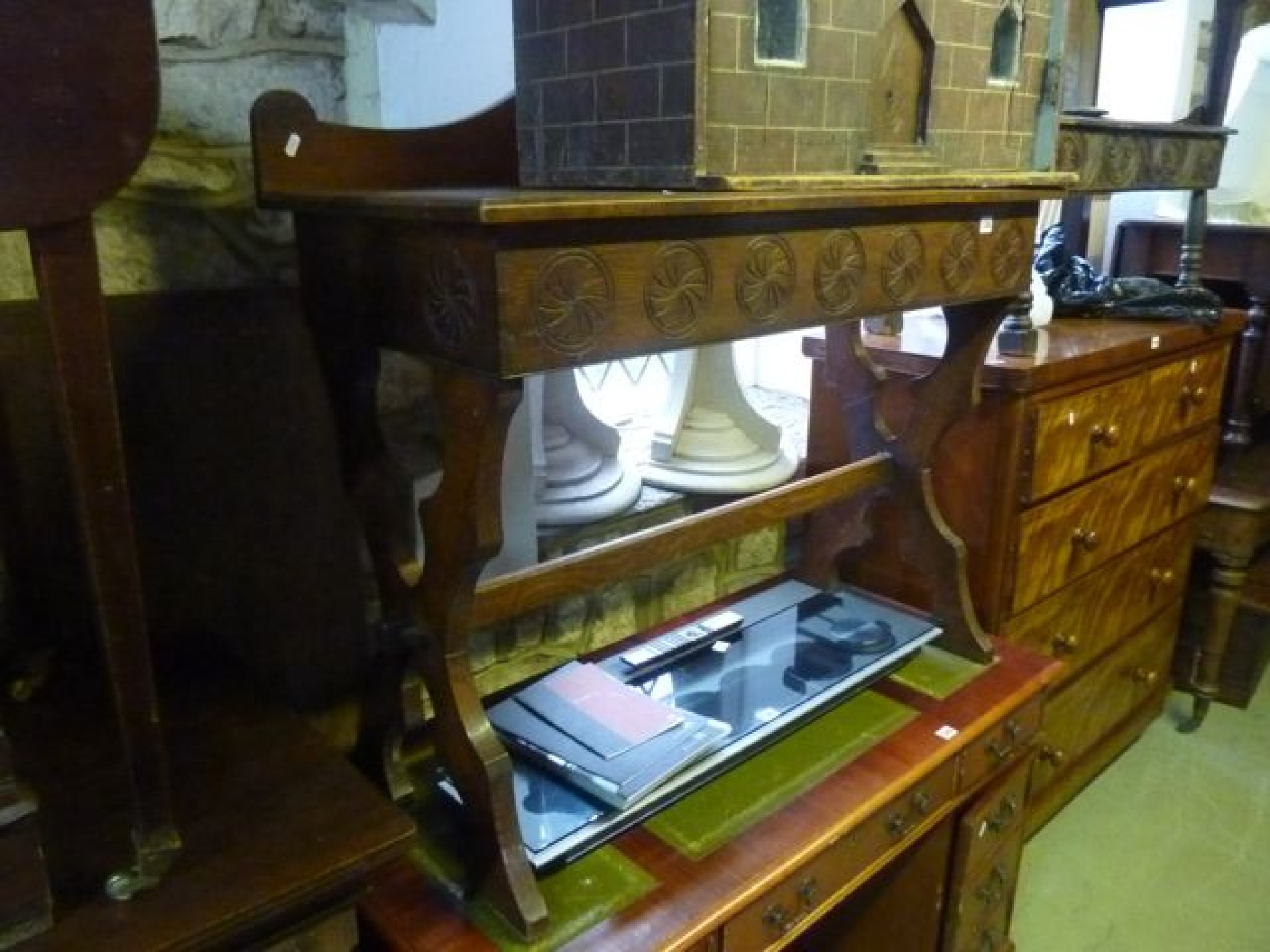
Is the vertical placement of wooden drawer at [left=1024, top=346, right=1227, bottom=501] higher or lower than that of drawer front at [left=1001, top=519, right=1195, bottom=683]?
higher

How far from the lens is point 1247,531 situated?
7.56ft

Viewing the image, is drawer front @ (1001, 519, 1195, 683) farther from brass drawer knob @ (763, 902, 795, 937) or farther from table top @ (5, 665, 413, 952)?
table top @ (5, 665, 413, 952)

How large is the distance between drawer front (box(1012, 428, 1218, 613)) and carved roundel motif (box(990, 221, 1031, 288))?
55 centimetres

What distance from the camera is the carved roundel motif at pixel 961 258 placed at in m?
1.17

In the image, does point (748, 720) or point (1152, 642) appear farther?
point (1152, 642)

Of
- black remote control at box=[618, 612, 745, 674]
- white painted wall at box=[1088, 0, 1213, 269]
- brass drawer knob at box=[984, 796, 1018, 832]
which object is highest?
white painted wall at box=[1088, 0, 1213, 269]

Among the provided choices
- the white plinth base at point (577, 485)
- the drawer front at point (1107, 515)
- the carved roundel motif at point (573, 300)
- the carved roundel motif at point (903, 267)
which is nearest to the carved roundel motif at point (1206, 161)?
the drawer front at point (1107, 515)

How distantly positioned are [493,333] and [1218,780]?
223 centimetres

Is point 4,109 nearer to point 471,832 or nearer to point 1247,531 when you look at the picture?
point 471,832

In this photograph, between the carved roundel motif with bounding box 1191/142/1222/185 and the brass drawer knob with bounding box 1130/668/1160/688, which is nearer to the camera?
the carved roundel motif with bounding box 1191/142/1222/185

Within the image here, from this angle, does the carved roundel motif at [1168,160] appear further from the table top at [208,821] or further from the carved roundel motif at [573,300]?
the table top at [208,821]

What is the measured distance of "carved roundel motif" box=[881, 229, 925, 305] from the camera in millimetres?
1094

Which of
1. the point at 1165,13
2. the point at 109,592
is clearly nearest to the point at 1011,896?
the point at 109,592

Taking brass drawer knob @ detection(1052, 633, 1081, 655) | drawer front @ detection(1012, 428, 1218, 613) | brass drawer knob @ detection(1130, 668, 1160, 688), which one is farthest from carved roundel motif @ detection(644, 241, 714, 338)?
brass drawer knob @ detection(1130, 668, 1160, 688)
